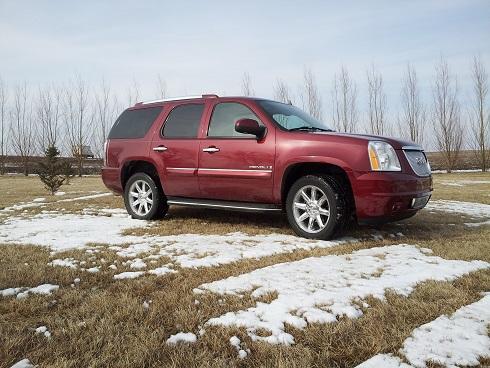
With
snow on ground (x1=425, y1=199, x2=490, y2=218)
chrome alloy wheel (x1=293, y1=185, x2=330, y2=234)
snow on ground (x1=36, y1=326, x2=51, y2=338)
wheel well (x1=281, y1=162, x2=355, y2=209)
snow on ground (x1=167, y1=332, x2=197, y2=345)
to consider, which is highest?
wheel well (x1=281, y1=162, x2=355, y2=209)

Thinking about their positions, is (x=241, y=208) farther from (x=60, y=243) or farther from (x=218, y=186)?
(x=60, y=243)

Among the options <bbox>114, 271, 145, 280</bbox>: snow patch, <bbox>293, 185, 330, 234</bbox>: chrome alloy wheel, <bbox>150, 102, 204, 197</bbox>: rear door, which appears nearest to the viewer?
<bbox>114, 271, 145, 280</bbox>: snow patch

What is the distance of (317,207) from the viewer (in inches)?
181

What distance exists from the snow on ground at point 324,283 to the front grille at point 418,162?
1.04m

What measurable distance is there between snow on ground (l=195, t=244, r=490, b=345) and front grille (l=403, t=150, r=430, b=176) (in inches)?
41.1

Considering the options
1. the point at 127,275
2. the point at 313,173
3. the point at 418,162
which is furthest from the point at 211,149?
the point at 418,162

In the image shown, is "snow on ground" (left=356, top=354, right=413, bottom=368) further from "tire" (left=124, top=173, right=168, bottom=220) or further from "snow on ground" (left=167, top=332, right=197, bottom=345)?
"tire" (left=124, top=173, right=168, bottom=220)

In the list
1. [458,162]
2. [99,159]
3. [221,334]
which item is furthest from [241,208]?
[99,159]

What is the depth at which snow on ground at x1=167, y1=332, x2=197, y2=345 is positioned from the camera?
2062 mm

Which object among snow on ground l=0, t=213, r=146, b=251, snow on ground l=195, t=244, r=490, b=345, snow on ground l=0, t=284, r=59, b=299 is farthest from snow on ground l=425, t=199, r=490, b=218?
snow on ground l=0, t=284, r=59, b=299

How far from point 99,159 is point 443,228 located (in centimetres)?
3700

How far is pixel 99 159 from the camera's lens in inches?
1502

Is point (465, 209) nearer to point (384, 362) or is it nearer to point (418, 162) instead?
point (418, 162)

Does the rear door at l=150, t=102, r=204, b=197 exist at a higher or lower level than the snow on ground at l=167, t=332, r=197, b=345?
higher
